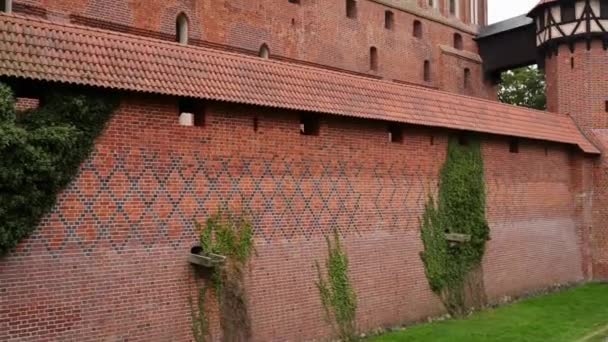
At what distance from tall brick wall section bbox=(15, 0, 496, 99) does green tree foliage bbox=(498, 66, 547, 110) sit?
9163 mm

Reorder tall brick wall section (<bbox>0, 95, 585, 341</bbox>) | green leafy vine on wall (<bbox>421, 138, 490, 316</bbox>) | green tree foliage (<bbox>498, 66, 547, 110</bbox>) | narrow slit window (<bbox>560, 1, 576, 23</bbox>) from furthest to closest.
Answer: green tree foliage (<bbox>498, 66, 547, 110</bbox>)
narrow slit window (<bbox>560, 1, 576, 23</bbox>)
green leafy vine on wall (<bbox>421, 138, 490, 316</bbox>)
tall brick wall section (<bbox>0, 95, 585, 341</bbox>)

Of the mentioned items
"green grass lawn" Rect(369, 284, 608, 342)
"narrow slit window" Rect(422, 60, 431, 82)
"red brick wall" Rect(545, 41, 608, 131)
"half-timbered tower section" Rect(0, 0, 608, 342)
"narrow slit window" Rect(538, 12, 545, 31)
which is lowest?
"green grass lawn" Rect(369, 284, 608, 342)

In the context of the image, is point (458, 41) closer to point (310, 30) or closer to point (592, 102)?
point (592, 102)

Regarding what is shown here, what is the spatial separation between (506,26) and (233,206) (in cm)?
1462

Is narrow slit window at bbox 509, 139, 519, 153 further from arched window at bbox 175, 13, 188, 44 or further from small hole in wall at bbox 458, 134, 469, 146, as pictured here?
arched window at bbox 175, 13, 188, 44

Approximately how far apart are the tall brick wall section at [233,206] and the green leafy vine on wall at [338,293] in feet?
0.48

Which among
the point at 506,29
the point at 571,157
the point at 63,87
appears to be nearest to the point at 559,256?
the point at 571,157

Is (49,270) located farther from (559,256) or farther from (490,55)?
(490,55)

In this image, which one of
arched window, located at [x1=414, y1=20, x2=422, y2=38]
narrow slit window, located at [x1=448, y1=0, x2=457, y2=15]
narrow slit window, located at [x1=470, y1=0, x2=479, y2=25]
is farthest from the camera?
narrow slit window, located at [x1=470, y1=0, x2=479, y2=25]

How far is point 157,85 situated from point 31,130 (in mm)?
1552

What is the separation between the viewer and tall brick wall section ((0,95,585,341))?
7.13 metres

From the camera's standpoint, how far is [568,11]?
1636cm

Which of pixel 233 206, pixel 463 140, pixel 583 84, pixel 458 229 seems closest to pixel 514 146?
pixel 463 140

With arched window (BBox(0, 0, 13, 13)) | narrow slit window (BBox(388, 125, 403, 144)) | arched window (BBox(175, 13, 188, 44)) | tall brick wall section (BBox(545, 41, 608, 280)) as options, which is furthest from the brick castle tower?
arched window (BBox(0, 0, 13, 13))
